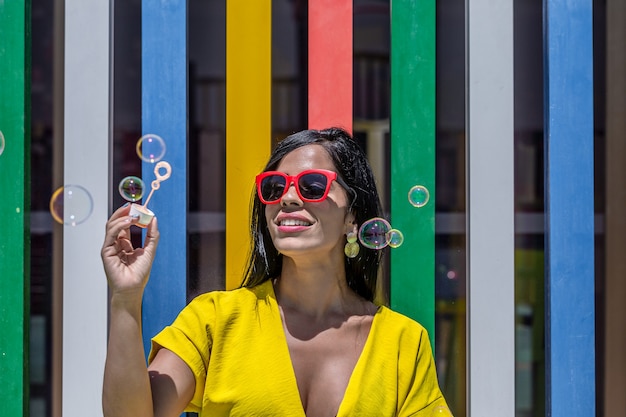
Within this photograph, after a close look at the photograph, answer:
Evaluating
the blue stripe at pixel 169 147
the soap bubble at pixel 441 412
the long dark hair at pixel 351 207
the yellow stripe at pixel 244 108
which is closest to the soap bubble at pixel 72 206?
the blue stripe at pixel 169 147

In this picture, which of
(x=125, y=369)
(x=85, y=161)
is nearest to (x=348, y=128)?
(x=85, y=161)

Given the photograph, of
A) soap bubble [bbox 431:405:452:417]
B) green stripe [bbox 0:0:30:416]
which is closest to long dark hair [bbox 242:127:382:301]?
soap bubble [bbox 431:405:452:417]

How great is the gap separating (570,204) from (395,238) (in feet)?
1.91

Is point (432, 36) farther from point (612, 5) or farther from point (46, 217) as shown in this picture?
point (46, 217)

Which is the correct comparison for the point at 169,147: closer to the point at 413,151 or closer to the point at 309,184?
the point at 309,184

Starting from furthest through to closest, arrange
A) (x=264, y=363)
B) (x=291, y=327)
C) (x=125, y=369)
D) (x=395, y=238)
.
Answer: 1. (x=395, y=238)
2. (x=291, y=327)
3. (x=264, y=363)
4. (x=125, y=369)

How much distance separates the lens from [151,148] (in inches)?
84.9

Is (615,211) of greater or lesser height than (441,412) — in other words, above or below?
above

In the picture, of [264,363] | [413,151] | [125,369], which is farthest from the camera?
[413,151]

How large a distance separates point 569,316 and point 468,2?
104 cm

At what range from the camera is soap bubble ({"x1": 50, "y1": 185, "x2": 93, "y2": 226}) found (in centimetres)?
217

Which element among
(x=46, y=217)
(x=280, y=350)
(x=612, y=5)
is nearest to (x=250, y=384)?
(x=280, y=350)

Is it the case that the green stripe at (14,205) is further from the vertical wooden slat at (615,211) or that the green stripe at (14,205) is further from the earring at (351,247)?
the vertical wooden slat at (615,211)

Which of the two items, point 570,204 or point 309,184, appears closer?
point 309,184
